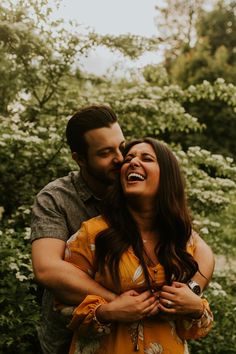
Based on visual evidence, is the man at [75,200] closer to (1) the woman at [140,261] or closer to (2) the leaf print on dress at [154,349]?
(1) the woman at [140,261]

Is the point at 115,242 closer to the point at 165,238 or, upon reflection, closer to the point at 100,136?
the point at 165,238

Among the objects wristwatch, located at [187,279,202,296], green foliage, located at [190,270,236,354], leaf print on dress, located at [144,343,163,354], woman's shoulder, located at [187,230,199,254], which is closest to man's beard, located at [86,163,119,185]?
woman's shoulder, located at [187,230,199,254]

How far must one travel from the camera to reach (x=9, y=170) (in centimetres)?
478

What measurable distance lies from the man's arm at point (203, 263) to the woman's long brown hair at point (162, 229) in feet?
0.15

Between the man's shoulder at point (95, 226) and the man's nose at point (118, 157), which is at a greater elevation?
the man's nose at point (118, 157)

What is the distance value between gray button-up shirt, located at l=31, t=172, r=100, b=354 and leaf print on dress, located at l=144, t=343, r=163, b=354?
0.37m

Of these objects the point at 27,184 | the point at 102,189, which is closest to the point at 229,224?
the point at 27,184

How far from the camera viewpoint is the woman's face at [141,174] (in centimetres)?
202

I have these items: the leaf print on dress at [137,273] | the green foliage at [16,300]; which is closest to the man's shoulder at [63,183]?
the leaf print on dress at [137,273]

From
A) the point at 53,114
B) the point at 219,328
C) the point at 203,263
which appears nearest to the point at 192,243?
the point at 203,263

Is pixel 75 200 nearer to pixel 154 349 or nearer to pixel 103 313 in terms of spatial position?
pixel 103 313

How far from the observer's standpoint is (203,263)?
208cm

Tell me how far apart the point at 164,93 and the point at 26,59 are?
4.90 ft

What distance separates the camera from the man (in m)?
2.04
